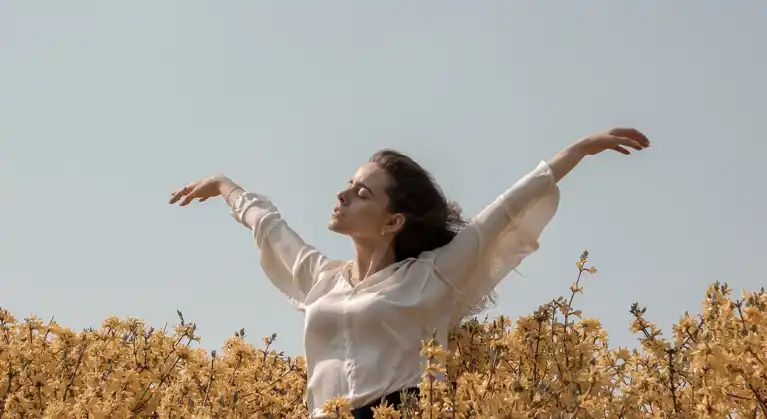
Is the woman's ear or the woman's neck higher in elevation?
the woman's ear

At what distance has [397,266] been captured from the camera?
319cm

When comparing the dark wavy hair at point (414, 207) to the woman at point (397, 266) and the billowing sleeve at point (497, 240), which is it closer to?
the woman at point (397, 266)

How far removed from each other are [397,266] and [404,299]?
174 mm

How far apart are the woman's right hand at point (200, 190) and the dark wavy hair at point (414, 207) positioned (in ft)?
2.54

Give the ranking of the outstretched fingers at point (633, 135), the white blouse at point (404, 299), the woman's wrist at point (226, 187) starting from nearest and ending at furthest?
1. the white blouse at point (404, 299)
2. the outstretched fingers at point (633, 135)
3. the woman's wrist at point (226, 187)

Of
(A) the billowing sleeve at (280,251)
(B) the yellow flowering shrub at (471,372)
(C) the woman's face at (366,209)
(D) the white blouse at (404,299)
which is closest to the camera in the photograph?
(B) the yellow flowering shrub at (471,372)

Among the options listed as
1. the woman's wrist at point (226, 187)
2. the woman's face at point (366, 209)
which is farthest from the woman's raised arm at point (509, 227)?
the woman's wrist at point (226, 187)

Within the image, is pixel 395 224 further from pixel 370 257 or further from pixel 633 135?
pixel 633 135

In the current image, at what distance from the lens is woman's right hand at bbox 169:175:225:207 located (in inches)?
151

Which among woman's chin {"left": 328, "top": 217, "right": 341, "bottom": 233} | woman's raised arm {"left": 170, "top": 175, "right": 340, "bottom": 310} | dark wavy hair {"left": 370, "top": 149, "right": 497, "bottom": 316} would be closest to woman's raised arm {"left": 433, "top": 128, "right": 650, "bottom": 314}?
dark wavy hair {"left": 370, "top": 149, "right": 497, "bottom": 316}

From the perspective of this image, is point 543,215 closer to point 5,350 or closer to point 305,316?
point 305,316

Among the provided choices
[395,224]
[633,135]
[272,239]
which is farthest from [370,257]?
[633,135]

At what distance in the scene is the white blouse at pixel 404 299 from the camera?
300 cm

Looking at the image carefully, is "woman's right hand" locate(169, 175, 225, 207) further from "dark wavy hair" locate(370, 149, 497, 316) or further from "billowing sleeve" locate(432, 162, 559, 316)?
"billowing sleeve" locate(432, 162, 559, 316)
